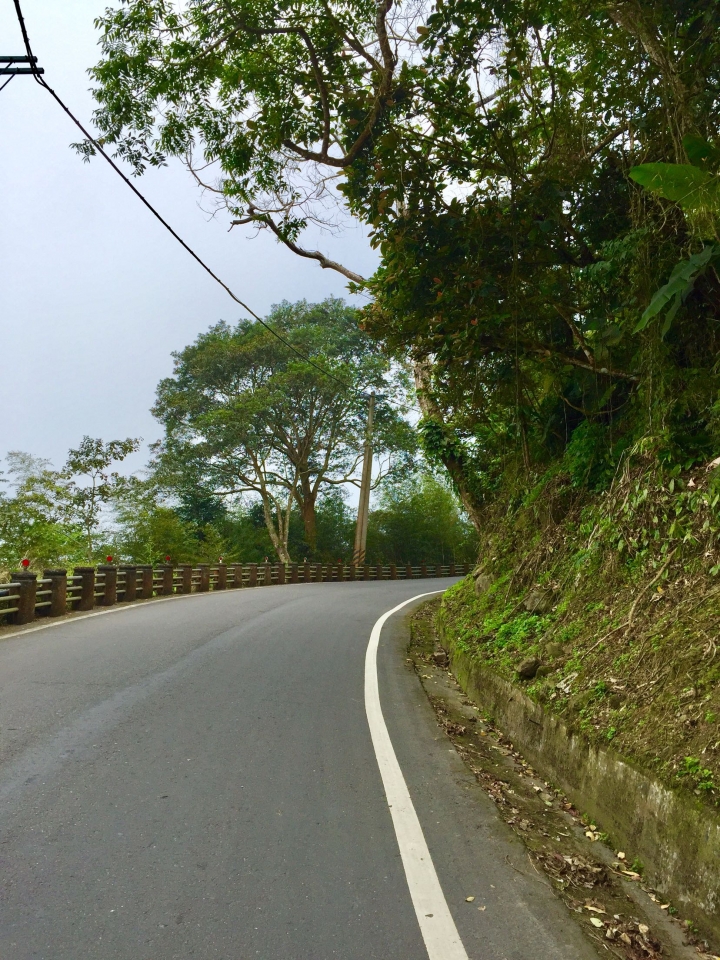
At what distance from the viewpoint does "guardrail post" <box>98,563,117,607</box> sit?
16891mm

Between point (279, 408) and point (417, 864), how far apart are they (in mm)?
35347

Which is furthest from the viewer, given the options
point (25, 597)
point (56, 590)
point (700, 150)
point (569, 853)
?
point (56, 590)

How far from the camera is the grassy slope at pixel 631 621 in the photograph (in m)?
4.25

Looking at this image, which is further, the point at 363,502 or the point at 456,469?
the point at 363,502

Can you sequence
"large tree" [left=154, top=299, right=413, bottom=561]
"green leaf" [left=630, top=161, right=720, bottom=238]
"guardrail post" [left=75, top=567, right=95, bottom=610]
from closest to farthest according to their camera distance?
"green leaf" [left=630, top=161, right=720, bottom=238] → "guardrail post" [left=75, top=567, right=95, bottom=610] → "large tree" [left=154, top=299, right=413, bottom=561]

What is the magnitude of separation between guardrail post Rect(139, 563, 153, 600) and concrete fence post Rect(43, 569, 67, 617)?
17.7 ft

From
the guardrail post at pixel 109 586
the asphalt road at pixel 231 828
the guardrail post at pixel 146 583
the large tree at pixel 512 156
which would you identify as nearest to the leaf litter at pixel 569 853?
the asphalt road at pixel 231 828

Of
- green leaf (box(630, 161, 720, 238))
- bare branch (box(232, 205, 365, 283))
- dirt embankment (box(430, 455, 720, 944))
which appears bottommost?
dirt embankment (box(430, 455, 720, 944))

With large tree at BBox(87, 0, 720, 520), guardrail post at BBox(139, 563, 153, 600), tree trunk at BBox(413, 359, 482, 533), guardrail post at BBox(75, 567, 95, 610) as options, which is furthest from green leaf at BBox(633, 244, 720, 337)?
guardrail post at BBox(139, 563, 153, 600)

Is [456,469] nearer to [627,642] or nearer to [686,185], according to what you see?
[686,185]

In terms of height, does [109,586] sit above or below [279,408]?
below

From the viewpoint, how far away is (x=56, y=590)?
14.0 metres

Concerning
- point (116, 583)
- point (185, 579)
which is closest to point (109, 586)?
point (116, 583)

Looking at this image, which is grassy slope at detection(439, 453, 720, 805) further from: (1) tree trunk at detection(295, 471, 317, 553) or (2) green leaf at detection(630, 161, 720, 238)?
(1) tree trunk at detection(295, 471, 317, 553)
